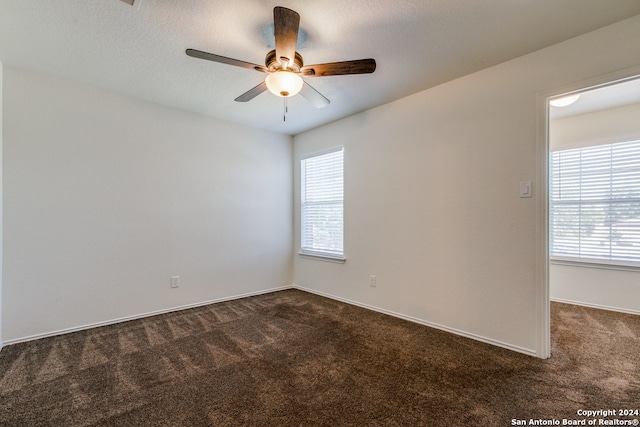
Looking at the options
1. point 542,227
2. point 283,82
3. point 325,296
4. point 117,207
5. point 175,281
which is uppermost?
point 283,82

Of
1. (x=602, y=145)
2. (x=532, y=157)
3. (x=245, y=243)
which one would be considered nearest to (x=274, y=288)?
(x=245, y=243)

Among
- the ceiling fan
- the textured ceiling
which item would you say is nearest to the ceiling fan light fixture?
the ceiling fan

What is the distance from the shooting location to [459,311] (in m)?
2.67

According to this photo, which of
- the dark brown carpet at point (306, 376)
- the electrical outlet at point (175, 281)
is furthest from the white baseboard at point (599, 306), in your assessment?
the electrical outlet at point (175, 281)

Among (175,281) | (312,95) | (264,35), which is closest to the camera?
(264,35)

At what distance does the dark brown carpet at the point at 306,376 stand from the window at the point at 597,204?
897 mm

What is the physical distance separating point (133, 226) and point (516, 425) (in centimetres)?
362

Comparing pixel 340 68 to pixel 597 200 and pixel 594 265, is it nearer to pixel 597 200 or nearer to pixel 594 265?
pixel 597 200

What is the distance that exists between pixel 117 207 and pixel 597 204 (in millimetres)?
5595

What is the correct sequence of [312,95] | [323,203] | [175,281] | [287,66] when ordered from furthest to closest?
[323,203], [175,281], [312,95], [287,66]

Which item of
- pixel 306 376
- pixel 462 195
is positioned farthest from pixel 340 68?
pixel 306 376

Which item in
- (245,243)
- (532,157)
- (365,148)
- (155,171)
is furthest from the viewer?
(245,243)

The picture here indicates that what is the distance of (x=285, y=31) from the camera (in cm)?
Answer: 160

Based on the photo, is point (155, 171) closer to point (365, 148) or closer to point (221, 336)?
point (221, 336)
